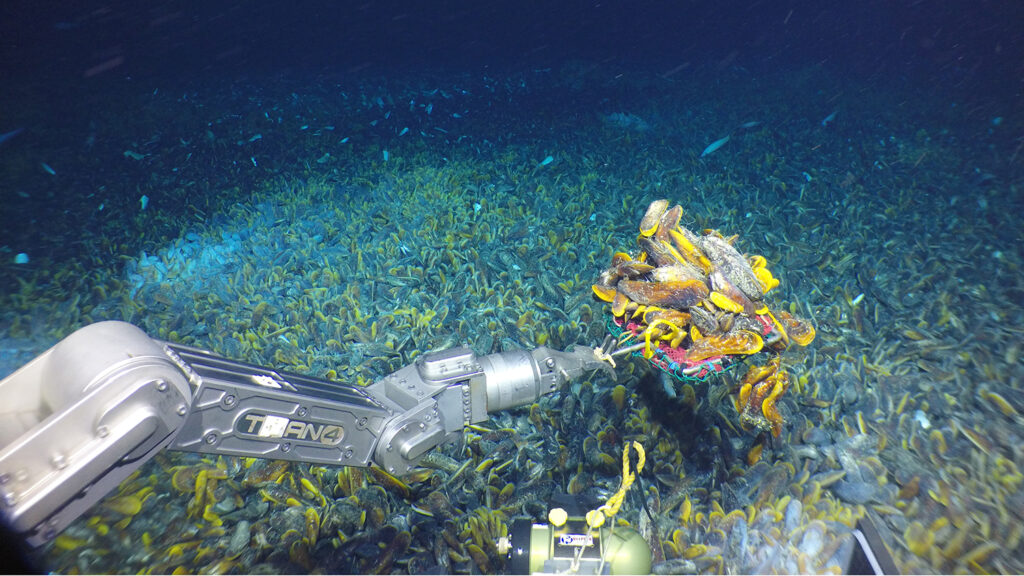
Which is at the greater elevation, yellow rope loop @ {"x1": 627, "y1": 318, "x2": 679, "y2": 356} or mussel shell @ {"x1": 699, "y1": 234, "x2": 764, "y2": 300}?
mussel shell @ {"x1": 699, "y1": 234, "x2": 764, "y2": 300}

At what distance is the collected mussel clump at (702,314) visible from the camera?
8.87 ft

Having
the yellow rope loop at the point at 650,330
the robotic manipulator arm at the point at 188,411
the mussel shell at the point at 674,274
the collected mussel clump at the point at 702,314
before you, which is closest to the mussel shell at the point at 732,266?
the collected mussel clump at the point at 702,314

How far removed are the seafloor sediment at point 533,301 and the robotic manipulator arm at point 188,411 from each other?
0.53m

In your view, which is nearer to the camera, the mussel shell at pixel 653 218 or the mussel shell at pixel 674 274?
the mussel shell at pixel 674 274

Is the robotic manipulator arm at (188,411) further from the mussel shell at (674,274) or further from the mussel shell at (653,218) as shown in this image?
the mussel shell at (653,218)

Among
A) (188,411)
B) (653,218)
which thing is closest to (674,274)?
(653,218)

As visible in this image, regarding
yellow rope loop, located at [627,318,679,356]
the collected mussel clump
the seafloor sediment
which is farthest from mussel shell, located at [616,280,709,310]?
the seafloor sediment

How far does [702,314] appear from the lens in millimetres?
2742

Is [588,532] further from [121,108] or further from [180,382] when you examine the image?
[121,108]

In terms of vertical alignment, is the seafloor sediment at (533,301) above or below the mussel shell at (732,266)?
below

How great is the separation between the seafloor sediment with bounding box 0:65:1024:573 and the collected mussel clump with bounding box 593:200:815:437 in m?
0.54

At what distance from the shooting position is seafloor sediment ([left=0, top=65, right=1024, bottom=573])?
9.07 ft

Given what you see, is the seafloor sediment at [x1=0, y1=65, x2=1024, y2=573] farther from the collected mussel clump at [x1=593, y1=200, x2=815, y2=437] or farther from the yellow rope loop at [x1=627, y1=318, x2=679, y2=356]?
the yellow rope loop at [x1=627, y1=318, x2=679, y2=356]

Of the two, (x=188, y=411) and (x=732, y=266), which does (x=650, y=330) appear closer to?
(x=732, y=266)
